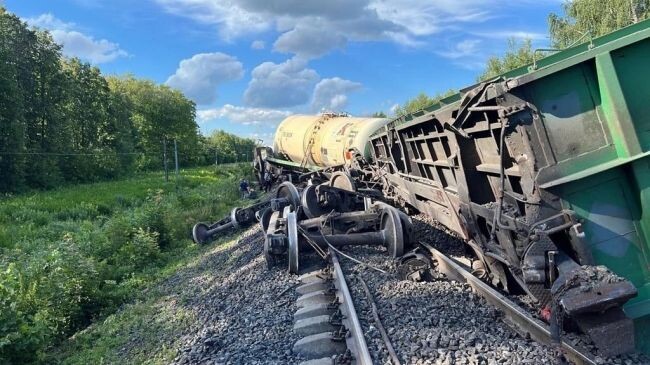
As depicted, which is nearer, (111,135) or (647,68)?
(647,68)

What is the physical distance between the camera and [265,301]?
20.4 feet

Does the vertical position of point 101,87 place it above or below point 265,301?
above

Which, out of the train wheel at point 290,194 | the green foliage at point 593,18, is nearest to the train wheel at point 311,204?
the train wheel at point 290,194

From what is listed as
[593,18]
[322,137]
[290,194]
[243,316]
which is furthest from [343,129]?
[593,18]

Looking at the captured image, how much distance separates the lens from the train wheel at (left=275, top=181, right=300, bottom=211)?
10572mm

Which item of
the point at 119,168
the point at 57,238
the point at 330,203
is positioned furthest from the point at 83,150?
the point at 330,203

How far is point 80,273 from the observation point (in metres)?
8.40

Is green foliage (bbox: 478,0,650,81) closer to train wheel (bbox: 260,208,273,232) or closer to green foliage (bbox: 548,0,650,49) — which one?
green foliage (bbox: 548,0,650,49)

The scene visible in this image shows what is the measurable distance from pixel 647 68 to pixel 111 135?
4727cm

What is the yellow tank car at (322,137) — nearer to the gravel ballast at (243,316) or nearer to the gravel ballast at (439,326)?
the gravel ballast at (243,316)

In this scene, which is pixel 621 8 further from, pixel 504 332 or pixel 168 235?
pixel 504 332

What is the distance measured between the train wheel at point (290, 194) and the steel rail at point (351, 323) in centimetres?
417

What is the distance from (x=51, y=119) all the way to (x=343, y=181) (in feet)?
86.9

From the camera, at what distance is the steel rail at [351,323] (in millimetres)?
4062
